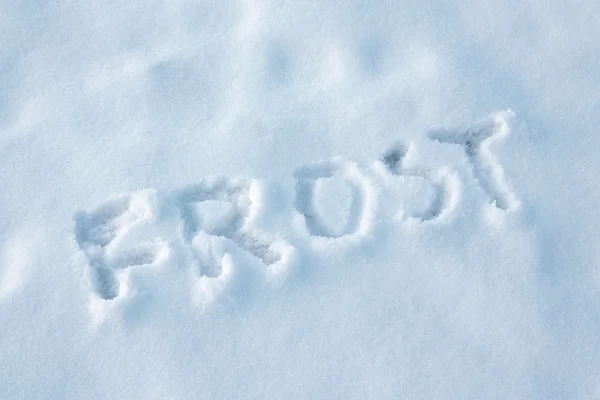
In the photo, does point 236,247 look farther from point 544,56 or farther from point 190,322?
point 544,56

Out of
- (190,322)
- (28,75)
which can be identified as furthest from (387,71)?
(28,75)

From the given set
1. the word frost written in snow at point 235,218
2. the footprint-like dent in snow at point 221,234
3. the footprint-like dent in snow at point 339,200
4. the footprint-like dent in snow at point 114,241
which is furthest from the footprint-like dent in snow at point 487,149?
the footprint-like dent in snow at point 114,241

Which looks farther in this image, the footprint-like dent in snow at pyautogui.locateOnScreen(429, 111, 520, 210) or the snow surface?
the footprint-like dent in snow at pyautogui.locateOnScreen(429, 111, 520, 210)

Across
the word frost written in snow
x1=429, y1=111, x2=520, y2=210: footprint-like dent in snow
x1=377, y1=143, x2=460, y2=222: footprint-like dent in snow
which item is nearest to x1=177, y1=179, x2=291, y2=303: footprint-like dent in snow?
the word frost written in snow

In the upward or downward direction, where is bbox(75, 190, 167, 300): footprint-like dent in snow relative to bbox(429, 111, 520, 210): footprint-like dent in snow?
downward

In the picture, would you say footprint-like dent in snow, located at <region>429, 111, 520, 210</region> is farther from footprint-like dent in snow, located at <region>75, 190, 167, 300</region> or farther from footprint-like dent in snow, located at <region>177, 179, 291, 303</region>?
footprint-like dent in snow, located at <region>75, 190, 167, 300</region>

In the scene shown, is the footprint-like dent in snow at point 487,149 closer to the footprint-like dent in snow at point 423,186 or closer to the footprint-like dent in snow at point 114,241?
the footprint-like dent in snow at point 423,186
